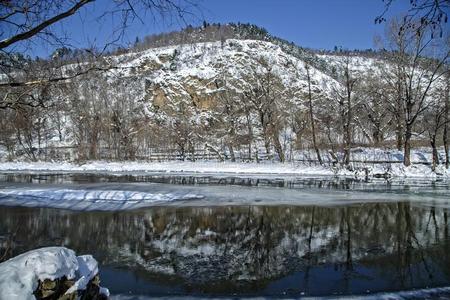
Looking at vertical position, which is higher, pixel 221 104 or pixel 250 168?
pixel 221 104

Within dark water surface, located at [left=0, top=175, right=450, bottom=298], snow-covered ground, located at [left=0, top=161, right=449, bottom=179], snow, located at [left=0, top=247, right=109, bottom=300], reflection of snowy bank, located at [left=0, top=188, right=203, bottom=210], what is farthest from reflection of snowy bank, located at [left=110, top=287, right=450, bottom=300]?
snow-covered ground, located at [left=0, top=161, right=449, bottom=179]

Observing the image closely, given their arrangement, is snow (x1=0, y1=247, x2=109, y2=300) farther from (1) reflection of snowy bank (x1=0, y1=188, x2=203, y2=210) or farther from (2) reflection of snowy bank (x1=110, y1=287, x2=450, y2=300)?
(1) reflection of snowy bank (x1=0, y1=188, x2=203, y2=210)

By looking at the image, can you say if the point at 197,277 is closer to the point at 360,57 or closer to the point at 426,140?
the point at 426,140

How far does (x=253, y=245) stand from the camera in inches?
491

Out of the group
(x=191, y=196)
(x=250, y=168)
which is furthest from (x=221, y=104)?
(x=191, y=196)

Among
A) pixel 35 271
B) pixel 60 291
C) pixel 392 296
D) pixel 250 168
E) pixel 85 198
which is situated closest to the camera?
pixel 35 271

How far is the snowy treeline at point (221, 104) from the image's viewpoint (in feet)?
23.5

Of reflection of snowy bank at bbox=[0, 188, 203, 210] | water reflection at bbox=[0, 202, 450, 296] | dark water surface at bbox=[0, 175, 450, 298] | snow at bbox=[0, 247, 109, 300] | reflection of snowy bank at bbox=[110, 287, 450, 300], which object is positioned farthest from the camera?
reflection of snowy bank at bbox=[0, 188, 203, 210]

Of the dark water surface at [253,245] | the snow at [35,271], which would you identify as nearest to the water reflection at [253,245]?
the dark water surface at [253,245]

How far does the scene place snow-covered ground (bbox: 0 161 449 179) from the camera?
35375 millimetres

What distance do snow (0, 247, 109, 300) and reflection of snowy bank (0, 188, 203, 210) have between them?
578 inches

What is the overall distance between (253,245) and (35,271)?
836 cm

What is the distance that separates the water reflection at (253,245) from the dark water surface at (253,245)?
24 millimetres

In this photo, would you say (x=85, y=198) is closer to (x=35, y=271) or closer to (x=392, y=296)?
(x=392, y=296)
